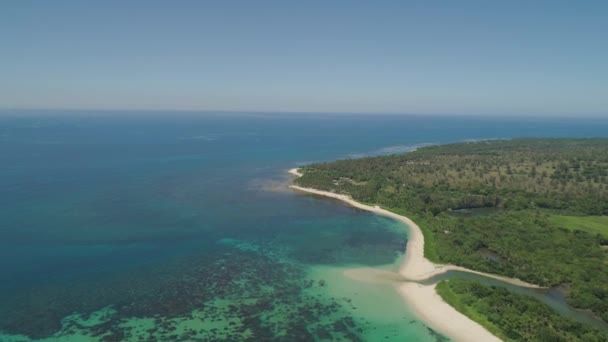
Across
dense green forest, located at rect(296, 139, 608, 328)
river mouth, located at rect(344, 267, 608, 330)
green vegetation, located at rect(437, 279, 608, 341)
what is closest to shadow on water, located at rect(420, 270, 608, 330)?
river mouth, located at rect(344, 267, 608, 330)

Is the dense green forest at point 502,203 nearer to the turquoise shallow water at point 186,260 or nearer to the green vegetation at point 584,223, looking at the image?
the green vegetation at point 584,223

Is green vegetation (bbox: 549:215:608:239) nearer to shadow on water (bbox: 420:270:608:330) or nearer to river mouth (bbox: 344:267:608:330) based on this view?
shadow on water (bbox: 420:270:608:330)

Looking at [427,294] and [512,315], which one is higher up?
[512,315]

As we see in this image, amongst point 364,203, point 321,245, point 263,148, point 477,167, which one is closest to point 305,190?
point 364,203

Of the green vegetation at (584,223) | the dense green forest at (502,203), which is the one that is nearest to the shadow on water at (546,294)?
the dense green forest at (502,203)

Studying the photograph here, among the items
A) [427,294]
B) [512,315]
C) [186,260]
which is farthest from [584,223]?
[186,260]

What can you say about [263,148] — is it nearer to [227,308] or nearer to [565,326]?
[227,308]

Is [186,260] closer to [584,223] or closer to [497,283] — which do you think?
[497,283]
